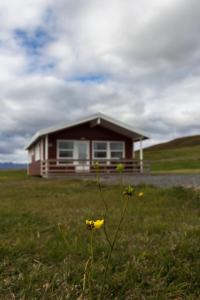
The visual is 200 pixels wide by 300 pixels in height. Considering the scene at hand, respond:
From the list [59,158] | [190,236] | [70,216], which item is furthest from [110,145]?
[190,236]

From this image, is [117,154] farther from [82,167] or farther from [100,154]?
[82,167]

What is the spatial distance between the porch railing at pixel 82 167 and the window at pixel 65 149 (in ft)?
1.52

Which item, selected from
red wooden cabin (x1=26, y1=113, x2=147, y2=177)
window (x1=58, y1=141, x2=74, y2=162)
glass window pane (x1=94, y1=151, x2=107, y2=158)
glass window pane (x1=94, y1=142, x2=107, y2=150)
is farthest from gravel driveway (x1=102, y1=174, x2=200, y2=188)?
glass window pane (x1=94, y1=142, x2=107, y2=150)

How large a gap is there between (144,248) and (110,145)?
19.6 metres

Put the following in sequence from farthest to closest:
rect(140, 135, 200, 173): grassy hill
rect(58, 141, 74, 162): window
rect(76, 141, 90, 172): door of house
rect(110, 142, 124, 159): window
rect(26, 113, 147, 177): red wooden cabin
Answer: rect(140, 135, 200, 173): grassy hill < rect(110, 142, 124, 159): window < rect(76, 141, 90, 172): door of house < rect(58, 141, 74, 162): window < rect(26, 113, 147, 177): red wooden cabin

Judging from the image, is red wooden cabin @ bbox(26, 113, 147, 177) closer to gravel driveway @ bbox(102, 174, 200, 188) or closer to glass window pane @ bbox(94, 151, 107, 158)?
glass window pane @ bbox(94, 151, 107, 158)

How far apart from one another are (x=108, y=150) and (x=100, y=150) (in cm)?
54

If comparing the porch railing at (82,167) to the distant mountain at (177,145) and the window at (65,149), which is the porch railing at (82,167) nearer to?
the window at (65,149)

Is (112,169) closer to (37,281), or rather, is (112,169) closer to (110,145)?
(110,145)

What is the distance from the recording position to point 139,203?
22.0 ft

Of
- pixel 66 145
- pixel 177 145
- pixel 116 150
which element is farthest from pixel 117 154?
pixel 177 145

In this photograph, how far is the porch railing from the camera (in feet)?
66.9

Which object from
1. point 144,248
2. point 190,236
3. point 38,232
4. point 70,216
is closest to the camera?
point 144,248

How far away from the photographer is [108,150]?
74.9 ft
